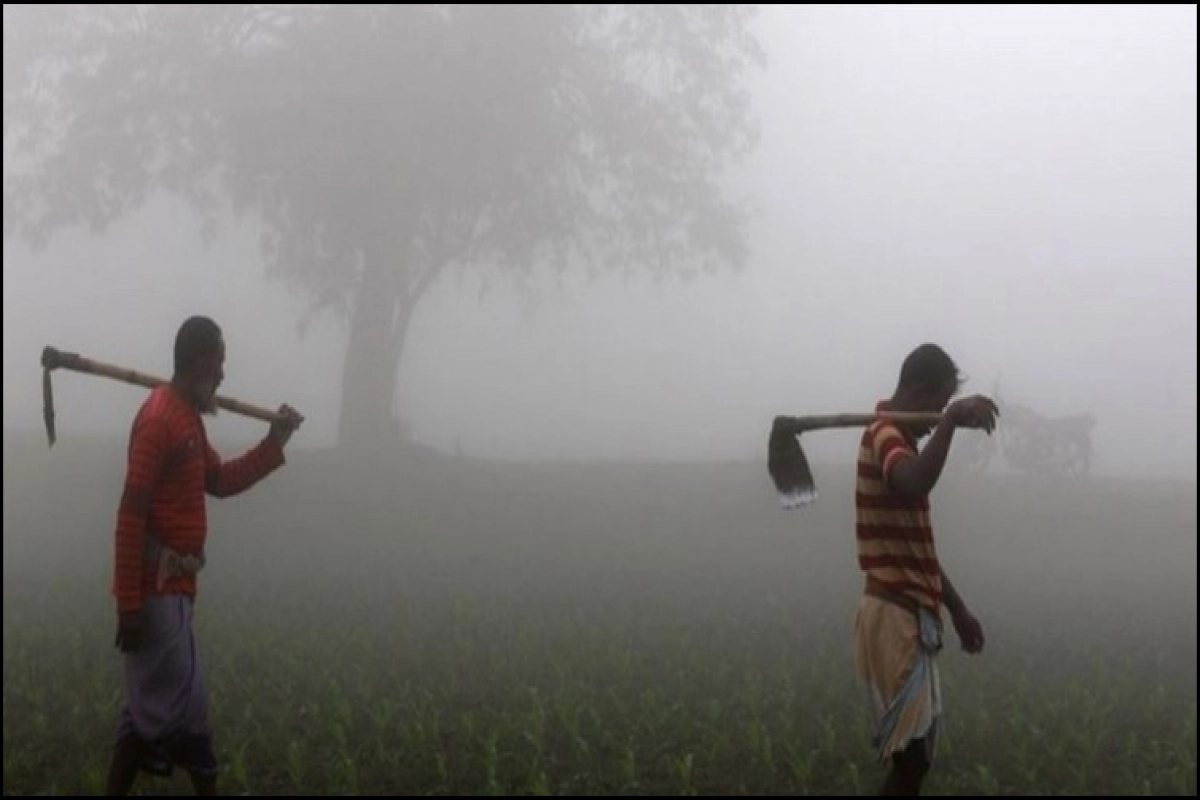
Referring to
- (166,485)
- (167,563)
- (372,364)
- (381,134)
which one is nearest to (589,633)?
(167,563)

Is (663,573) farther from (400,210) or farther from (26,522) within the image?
(26,522)

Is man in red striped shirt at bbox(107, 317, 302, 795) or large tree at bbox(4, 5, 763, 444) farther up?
large tree at bbox(4, 5, 763, 444)

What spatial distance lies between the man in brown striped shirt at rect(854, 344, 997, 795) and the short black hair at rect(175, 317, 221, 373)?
2.36 meters

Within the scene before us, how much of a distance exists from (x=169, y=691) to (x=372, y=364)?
22484 mm

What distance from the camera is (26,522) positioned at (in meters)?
27.5

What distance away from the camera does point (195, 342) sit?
203 inches

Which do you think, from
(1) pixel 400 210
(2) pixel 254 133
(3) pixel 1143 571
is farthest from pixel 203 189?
(3) pixel 1143 571

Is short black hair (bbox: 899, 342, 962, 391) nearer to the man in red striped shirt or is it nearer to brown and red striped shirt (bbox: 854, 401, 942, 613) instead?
brown and red striped shirt (bbox: 854, 401, 942, 613)

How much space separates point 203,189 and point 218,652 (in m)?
18.4

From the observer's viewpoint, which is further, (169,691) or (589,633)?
(589,633)

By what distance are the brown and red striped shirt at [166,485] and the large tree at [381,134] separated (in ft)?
72.3

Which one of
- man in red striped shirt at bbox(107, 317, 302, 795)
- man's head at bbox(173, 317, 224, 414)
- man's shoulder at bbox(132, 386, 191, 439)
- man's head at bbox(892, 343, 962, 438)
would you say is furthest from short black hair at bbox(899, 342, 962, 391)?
man's shoulder at bbox(132, 386, 191, 439)

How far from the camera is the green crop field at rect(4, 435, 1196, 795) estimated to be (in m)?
10.6

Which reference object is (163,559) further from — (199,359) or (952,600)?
(952,600)
